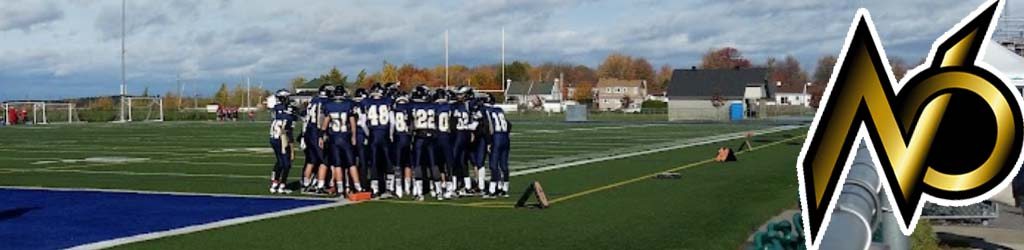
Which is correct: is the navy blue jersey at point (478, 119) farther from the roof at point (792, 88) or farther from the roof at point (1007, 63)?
the roof at point (792, 88)

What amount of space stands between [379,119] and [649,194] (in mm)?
4139

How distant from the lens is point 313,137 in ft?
54.5

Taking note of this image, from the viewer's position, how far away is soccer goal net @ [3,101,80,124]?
236 ft

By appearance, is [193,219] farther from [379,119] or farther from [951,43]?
[951,43]

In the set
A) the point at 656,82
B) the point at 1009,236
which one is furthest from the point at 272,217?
the point at 656,82

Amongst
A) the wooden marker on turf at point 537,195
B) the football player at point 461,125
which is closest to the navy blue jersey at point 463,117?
the football player at point 461,125

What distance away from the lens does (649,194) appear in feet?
55.6

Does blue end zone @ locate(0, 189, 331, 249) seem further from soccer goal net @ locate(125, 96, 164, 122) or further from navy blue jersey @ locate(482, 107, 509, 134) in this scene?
soccer goal net @ locate(125, 96, 164, 122)

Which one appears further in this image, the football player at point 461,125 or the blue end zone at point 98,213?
the football player at point 461,125

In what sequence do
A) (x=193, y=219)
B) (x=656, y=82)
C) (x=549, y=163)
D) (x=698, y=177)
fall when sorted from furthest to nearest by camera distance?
(x=656, y=82)
(x=549, y=163)
(x=698, y=177)
(x=193, y=219)

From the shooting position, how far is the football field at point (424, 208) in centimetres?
1150

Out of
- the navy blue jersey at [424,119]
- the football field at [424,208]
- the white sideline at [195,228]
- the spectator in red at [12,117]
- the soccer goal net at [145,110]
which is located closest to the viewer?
the white sideline at [195,228]

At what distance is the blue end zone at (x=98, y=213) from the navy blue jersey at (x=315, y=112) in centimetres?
127

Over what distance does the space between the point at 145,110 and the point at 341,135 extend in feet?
254
